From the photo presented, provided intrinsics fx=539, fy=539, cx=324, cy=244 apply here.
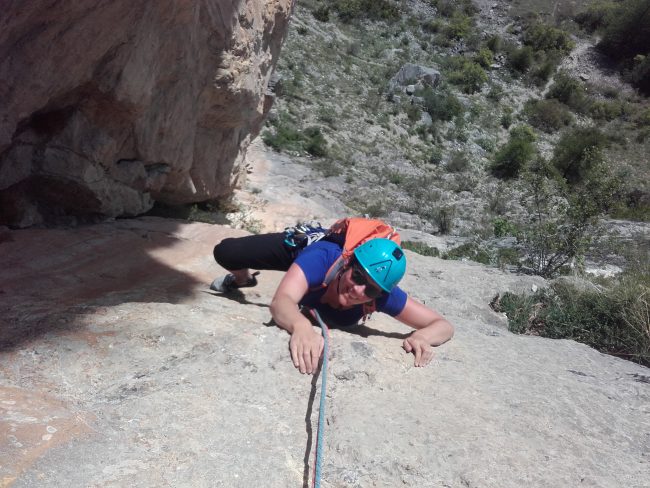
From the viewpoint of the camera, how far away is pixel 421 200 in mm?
14648

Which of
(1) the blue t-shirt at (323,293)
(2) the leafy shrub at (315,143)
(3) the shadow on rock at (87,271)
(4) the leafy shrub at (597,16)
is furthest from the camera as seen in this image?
(4) the leafy shrub at (597,16)

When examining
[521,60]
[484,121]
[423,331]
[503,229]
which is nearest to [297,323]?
[423,331]

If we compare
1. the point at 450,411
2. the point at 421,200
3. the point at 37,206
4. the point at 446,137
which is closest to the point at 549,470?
the point at 450,411

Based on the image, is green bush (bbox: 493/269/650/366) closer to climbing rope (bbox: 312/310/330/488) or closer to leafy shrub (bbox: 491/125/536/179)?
climbing rope (bbox: 312/310/330/488)

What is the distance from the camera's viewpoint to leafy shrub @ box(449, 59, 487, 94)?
970 inches


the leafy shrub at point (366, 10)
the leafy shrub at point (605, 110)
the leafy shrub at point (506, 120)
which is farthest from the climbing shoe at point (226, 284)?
the leafy shrub at point (605, 110)

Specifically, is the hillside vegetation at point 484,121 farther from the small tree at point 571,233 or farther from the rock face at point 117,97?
the rock face at point 117,97

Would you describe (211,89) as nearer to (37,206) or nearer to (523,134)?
(37,206)

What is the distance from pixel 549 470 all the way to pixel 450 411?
1.40 feet

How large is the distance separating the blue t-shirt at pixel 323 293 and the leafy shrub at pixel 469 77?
77.1 feet

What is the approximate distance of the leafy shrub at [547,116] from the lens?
2383 centimetres

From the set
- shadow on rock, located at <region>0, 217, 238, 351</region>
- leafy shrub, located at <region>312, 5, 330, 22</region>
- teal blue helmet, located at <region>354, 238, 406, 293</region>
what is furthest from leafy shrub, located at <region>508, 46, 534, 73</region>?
teal blue helmet, located at <region>354, 238, 406, 293</region>

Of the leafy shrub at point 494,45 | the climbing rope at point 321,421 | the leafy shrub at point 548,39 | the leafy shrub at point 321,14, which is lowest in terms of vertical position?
the climbing rope at point 321,421

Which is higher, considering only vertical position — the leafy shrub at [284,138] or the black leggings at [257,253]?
the black leggings at [257,253]
